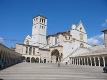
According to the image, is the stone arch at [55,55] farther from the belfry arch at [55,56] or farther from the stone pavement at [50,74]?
the stone pavement at [50,74]

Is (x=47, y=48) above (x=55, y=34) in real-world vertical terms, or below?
below

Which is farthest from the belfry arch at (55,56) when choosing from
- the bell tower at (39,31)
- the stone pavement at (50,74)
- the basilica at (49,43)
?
the stone pavement at (50,74)

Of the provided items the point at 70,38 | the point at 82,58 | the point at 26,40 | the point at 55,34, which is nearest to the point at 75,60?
the point at 82,58

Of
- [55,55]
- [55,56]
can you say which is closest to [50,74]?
[55,56]

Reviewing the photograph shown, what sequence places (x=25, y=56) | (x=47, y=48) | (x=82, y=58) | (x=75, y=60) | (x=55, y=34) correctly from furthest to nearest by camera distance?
(x=55, y=34), (x=47, y=48), (x=25, y=56), (x=75, y=60), (x=82, y=58)

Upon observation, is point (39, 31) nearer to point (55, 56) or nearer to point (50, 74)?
point (55, 56)

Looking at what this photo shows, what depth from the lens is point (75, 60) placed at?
67.2 metres

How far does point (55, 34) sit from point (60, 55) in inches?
831

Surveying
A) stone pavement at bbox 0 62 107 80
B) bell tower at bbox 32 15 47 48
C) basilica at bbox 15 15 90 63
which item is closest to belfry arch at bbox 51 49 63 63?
basilica at bbox 15 15 90 63

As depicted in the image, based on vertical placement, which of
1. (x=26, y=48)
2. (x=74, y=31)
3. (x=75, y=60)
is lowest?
(x=75, y=60)

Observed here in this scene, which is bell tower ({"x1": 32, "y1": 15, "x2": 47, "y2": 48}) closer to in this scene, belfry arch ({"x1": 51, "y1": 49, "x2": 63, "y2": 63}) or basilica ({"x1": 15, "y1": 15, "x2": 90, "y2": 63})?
basilica ({"x1": 15, "y1": 15, "x2": 90, "y2": 63})

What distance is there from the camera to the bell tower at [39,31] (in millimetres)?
89000

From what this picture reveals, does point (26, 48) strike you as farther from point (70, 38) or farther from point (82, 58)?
point (82, 58)

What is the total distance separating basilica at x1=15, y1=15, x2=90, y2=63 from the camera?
2960 inches
